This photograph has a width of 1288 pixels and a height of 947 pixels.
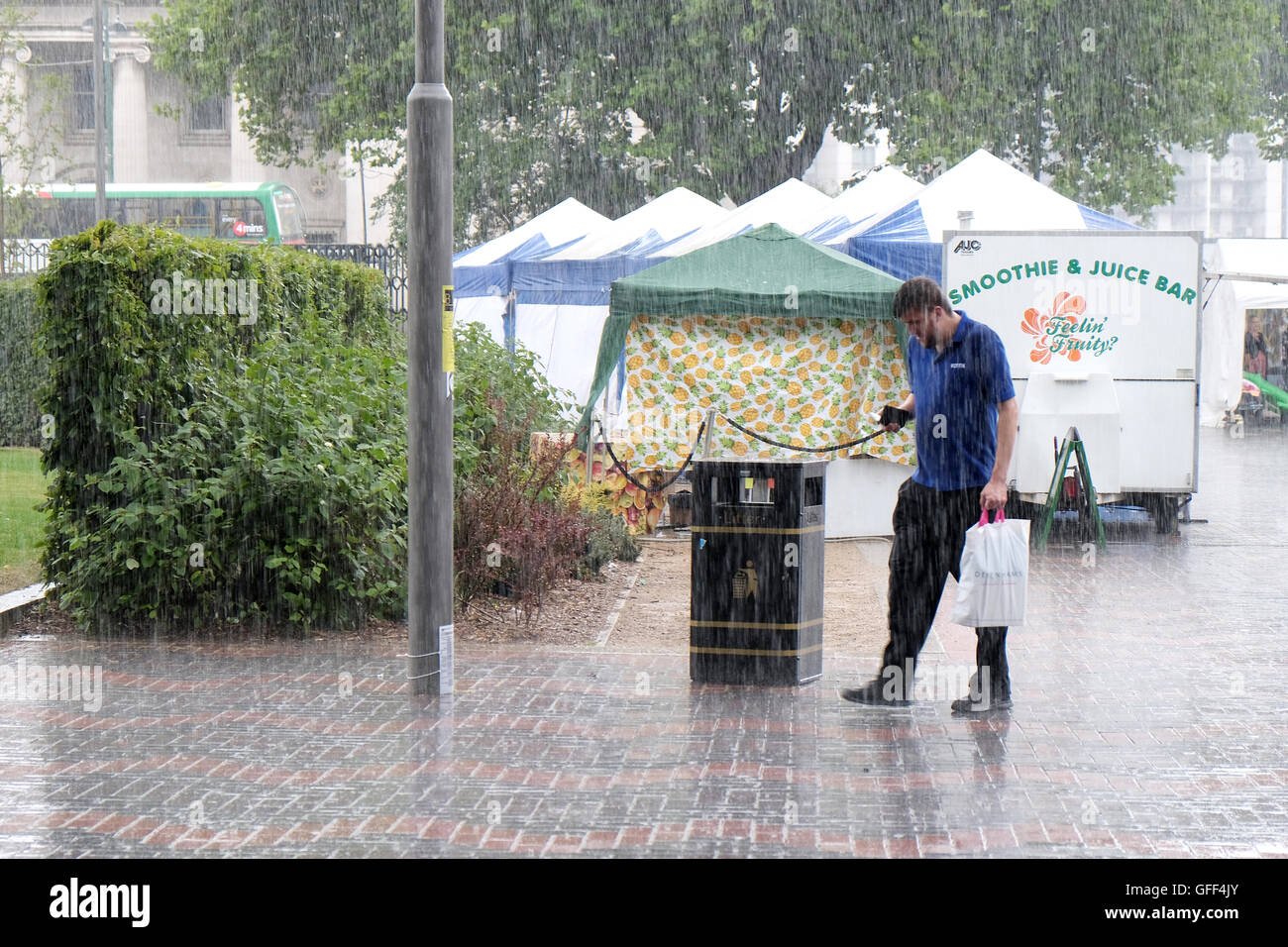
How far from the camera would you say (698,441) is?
14016 mm

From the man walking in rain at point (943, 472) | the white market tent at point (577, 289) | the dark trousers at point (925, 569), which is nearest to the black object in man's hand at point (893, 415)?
the man walking in rain at point (943, 472)

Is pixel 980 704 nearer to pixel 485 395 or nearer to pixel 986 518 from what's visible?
pixel 986 518

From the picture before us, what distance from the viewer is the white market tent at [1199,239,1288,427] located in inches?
1122

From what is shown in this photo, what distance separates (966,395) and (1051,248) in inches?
304

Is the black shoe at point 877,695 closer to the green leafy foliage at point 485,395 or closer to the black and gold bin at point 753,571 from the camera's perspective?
the black and gold bin at point 753,571

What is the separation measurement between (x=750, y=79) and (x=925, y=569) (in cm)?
2319

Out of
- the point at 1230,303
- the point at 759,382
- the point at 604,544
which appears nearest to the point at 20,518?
the point at 604,544

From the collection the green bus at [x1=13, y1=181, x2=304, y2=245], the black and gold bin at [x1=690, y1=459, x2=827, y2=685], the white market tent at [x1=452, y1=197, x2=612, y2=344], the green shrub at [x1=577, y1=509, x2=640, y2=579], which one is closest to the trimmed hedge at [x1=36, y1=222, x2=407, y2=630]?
the green shrub at [x1=577, y1=509, x2=640, y2=579]

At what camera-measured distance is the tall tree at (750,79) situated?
1094 inches

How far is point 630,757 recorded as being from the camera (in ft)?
21.7

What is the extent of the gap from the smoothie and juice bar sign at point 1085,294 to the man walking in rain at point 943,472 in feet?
24.0

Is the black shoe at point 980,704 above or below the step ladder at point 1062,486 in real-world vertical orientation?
below

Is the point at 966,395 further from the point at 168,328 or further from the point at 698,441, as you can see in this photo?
the point at 698,441

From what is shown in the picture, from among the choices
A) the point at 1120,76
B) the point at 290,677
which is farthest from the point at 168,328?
the point at 1120,76
